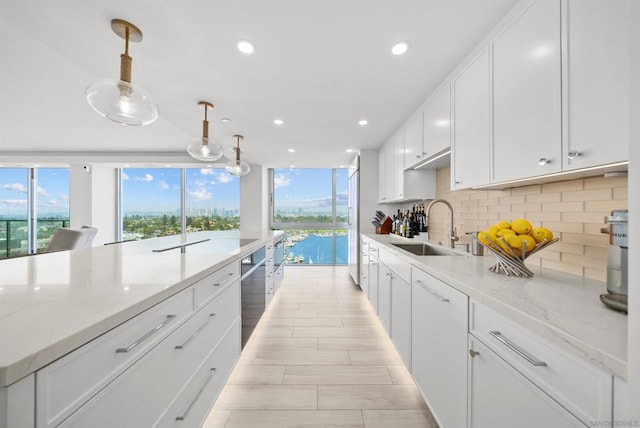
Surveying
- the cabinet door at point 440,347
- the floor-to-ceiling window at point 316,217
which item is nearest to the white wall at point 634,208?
the cabinet door at point 440,347

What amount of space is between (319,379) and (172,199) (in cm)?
558

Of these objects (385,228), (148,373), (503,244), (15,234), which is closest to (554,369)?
(503,244)

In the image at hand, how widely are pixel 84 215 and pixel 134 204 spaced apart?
0.91 m

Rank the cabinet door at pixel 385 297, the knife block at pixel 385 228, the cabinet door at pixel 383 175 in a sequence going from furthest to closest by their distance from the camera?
the knife block at pixel 385 228 < the cabinet door at pixel 383 175 < the cabinet door at pixel 385 297

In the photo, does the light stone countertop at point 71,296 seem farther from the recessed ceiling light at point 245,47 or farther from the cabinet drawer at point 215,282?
the recessed ceiling light at point 245,47

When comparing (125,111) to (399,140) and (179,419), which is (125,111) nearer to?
(179,419)

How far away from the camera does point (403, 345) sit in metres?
1.77

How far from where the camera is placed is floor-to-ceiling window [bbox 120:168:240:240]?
578 centimetres

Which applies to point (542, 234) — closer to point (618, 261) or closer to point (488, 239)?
point (488, 239)

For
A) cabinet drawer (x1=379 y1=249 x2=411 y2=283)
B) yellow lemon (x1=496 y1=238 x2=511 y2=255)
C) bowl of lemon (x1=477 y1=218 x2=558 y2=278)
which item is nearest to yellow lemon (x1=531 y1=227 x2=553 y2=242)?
bowl of lemon (x1=477 y1=218 x2=558 y2=278)

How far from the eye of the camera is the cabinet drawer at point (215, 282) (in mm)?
1183

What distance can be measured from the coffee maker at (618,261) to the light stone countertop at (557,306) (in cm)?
3

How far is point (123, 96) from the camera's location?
4.18ft

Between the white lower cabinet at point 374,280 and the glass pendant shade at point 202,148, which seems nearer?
the glass pendant shade at point 202,148
